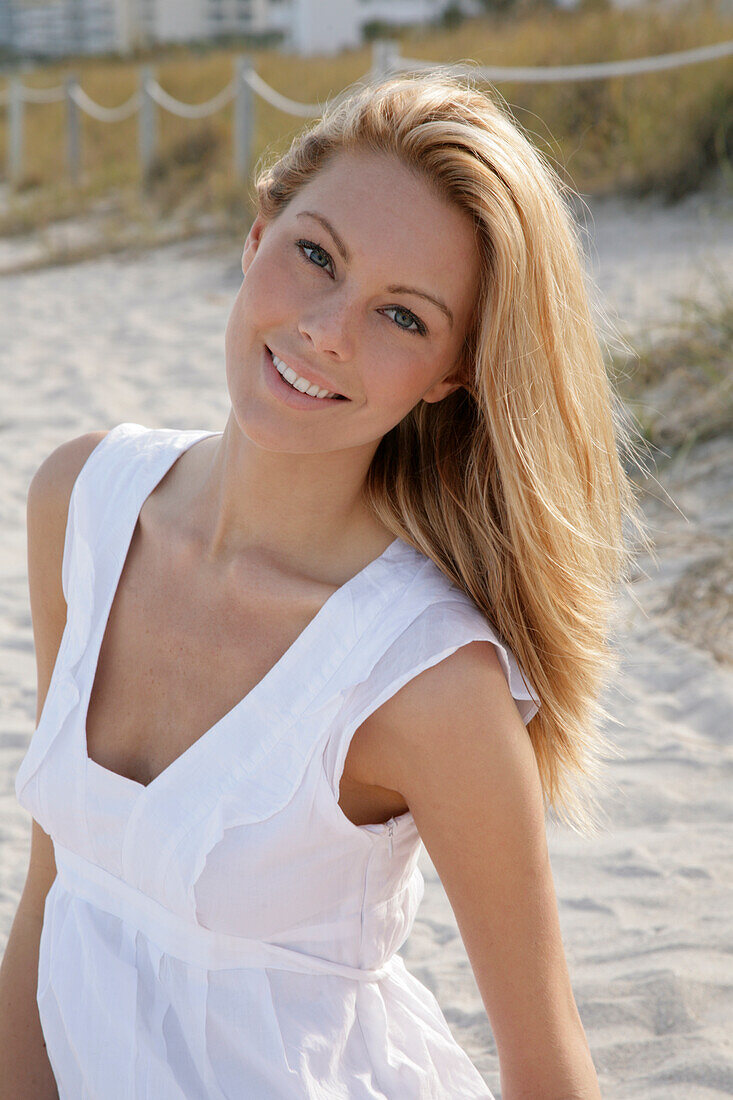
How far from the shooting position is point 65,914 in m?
1.46

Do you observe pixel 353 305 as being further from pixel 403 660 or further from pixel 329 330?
pixel 403 660

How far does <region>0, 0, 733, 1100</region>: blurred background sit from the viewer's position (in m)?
2.21

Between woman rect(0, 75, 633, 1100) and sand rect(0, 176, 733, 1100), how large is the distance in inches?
19.1

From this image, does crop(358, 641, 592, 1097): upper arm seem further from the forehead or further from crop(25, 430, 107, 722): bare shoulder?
crop(25, 430, 107, 722): bare shoulder

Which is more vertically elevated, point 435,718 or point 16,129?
point 435,718

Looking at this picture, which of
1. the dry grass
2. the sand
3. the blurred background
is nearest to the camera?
the sand

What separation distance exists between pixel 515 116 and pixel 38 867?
4283 mm

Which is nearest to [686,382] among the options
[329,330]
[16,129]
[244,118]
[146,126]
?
[329,330]

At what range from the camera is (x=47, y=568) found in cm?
161

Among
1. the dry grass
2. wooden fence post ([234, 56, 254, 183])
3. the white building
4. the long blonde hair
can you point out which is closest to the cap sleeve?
the long blonde hair

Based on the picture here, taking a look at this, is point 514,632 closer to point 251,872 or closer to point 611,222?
point 251,872

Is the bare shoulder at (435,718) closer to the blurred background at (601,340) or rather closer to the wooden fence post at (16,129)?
the blurred background at (601,340)

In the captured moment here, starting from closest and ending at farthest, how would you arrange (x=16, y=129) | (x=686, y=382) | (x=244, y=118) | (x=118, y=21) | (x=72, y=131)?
(x=686, y=382) < (x=244, y=118) < (x=72, y=131) < (x=16, y=129) < (x=118, y=21)

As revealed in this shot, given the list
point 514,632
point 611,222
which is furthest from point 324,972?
point 611,222
